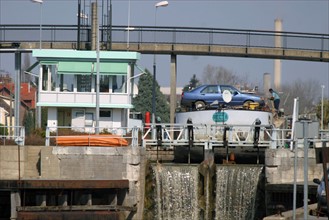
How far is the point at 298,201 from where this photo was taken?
40.4 meters

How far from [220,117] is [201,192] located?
7.63 meters

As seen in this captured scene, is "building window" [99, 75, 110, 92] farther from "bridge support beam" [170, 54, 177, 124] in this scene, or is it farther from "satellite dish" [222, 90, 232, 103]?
"bridge support beam" [170, 54, 177, 124]

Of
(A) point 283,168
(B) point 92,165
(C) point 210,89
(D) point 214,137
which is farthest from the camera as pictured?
(C) point 210,89

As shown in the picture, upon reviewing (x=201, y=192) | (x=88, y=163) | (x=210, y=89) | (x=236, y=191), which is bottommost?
(x=201, y=192)

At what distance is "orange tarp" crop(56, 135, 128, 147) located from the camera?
42.2 m

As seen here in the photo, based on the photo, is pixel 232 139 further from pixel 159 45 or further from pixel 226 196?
pixel 159 45

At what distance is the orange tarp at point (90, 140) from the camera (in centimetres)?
4216

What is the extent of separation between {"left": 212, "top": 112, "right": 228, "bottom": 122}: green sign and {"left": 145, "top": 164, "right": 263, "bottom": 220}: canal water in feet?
22.5

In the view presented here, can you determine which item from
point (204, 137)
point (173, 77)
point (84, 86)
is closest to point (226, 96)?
point (204, 137)

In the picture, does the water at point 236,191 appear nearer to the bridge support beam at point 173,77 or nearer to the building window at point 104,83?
the building window at point 104,83

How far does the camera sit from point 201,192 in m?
44.4

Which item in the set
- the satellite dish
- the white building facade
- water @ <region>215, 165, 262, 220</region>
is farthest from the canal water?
the satellite dish

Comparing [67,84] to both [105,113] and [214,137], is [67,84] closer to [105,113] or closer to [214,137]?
[105,113]

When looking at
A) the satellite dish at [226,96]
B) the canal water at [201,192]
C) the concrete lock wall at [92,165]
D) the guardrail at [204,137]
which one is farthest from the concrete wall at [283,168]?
the satellite dish at [226,96]
